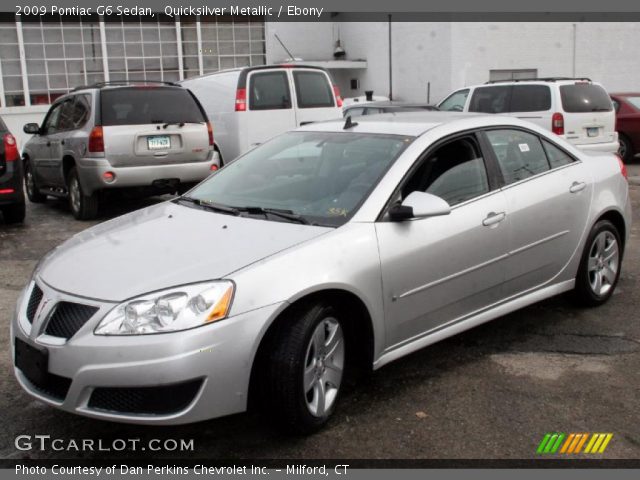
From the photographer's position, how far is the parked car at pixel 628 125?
14695 mm

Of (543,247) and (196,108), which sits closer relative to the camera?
(543,247)

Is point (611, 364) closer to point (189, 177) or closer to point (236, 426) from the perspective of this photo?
point (236, 426)

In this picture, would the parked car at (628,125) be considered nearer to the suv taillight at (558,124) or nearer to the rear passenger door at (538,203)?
the suv taillight at (558,124)

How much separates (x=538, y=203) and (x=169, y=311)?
103 inches

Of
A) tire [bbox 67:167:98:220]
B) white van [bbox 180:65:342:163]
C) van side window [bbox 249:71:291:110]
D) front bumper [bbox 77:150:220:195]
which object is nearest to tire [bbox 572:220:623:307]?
front bumper [bbox 77:150:220:195]

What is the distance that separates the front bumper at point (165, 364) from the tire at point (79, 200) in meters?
6.17

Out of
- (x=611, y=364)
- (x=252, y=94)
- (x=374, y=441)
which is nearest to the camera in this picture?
(x=374, y=441)

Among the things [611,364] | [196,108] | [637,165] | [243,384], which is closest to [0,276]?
[196,108]

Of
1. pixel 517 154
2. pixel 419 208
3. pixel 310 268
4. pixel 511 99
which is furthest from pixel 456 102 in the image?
pixel 310 268

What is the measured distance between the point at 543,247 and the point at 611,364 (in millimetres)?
840

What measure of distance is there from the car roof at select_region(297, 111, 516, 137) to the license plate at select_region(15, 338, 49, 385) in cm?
232

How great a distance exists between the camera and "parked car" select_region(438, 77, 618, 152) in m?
11.9

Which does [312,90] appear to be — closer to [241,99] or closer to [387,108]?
[241,99]

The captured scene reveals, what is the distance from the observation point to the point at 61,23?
18.4m
